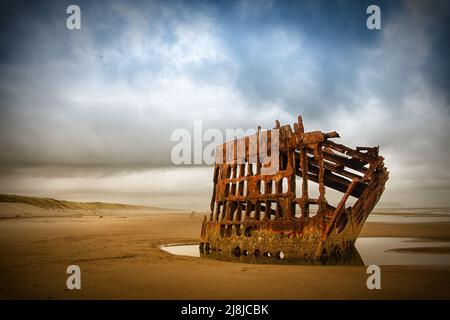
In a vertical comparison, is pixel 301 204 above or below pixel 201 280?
above

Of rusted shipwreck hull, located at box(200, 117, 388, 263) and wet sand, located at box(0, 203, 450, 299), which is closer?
wet sand, located at box(0, 203, 450, 299)

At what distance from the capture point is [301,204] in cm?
876

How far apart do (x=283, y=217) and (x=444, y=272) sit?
11.8 feet

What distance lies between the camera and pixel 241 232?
10117 mm

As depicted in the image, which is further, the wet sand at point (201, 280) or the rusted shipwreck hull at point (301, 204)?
the rusted shipwreck hull at point (301, 204)

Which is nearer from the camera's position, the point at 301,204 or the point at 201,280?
the point at 201,280

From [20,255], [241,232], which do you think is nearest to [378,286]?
[241,232]

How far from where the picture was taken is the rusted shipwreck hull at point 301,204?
852 centimetres

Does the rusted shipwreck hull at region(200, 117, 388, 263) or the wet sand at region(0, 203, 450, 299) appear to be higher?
the rusted shipwreck hull at region(200, 117, 388, 263)

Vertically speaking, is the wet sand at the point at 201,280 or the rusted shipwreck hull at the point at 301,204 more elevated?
the rusted shipwreck hull at the point at 301,204

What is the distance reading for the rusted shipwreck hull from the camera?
8.52m

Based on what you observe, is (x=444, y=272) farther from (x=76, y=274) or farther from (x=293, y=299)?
(x=76, y=274)
